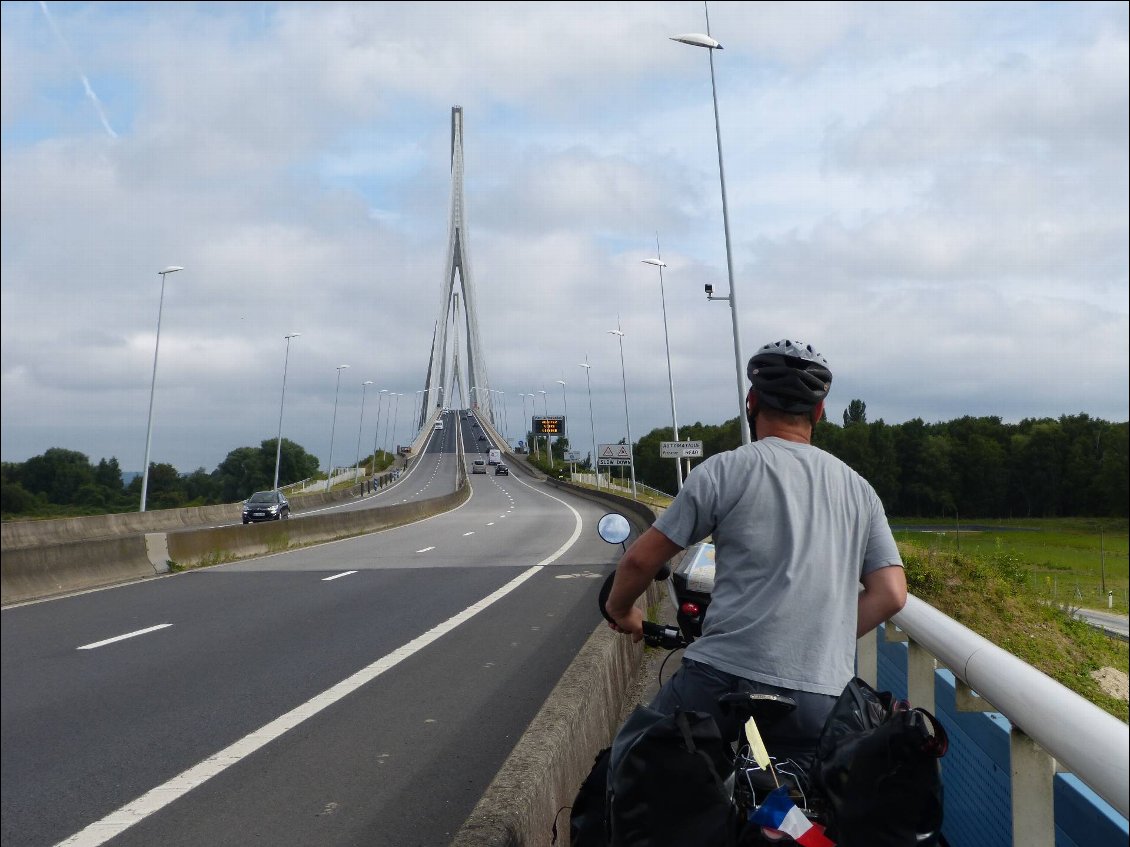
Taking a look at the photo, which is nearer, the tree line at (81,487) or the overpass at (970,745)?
the overpass at (970,745)

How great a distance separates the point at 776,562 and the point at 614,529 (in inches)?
53.0

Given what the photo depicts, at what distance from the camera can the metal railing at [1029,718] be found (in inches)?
90.2

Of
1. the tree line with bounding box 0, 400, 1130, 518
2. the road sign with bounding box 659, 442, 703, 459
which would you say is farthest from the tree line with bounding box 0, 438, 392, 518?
Result: the road sign with bounding box 659, 442, 703, 459

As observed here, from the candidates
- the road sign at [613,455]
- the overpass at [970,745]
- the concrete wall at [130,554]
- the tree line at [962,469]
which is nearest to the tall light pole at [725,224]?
the tree line at [962,469]

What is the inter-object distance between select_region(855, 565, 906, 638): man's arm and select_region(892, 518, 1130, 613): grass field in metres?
12.3

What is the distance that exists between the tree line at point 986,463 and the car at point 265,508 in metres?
25.5

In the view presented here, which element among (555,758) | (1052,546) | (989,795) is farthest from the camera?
(1052,546)

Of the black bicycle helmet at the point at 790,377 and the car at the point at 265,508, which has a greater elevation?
the car at the point at 265,508

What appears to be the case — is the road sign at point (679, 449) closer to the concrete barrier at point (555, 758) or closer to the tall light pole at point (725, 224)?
the tall light pole at point (725, 224)

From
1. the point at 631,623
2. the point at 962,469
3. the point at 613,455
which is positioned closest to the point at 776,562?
the point at 631,623

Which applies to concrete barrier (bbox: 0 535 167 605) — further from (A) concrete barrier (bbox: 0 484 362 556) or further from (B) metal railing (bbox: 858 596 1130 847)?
(B) metal railing (bbox: 858 596 1130 847)

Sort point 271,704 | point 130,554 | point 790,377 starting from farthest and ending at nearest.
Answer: point 130,554
point 271,704
point 790,377

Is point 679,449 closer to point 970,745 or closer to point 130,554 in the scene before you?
point 130,554

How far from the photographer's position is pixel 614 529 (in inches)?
167
